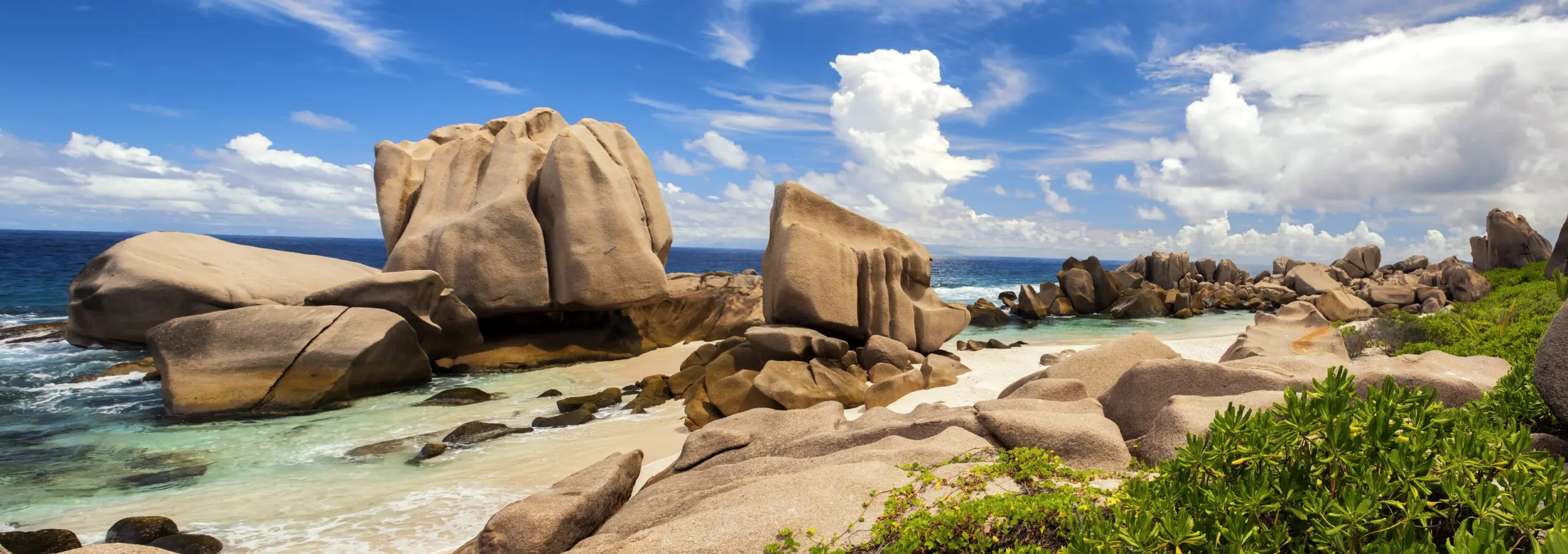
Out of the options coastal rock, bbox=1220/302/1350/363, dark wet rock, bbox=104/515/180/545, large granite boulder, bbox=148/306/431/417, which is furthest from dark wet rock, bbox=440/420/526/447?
coastal rock, bbox=1220/302/1350/363

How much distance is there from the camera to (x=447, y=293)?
1683 centimetres

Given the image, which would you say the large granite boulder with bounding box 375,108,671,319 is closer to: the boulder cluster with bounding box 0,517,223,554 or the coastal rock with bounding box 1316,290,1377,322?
the boulder cluster with bounding box 0,517,223,554

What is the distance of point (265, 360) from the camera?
13.6m

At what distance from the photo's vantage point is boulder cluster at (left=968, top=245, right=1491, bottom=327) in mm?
30594

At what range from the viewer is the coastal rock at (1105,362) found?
32.1 feet

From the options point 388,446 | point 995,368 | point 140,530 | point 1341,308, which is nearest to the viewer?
point 140,530

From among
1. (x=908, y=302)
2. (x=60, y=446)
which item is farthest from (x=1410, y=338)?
(x=60, y=446)

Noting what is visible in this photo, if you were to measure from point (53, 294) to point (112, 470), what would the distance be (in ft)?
116

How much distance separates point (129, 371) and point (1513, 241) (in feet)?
160

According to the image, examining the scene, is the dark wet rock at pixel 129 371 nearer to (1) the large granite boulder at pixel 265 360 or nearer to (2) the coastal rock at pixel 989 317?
(1) the large granite boulder at pixel 265 360

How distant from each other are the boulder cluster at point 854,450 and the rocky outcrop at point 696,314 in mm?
12619

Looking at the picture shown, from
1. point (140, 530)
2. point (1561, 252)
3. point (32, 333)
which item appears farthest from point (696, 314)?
point (1561, 252)

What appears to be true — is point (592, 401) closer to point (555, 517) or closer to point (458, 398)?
point (458, 398)

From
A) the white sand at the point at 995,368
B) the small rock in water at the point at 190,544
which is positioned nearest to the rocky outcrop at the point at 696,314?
the white sand at the point at 995,368
